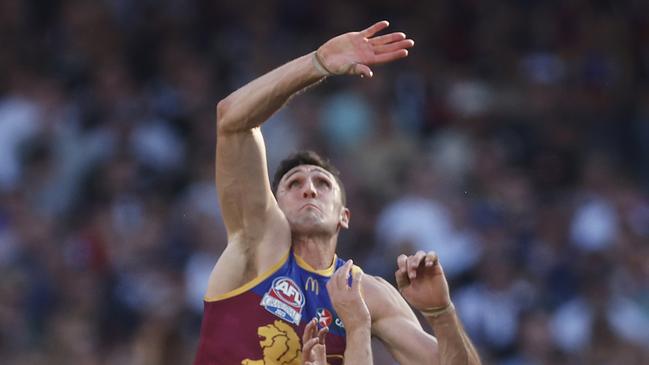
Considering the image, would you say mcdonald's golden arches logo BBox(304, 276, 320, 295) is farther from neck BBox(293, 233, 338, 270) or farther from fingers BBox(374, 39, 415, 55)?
fingers BBox(374, 39, 415, 55)

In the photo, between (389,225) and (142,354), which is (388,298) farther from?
(389,225)

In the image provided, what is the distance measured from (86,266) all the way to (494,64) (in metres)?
4.00

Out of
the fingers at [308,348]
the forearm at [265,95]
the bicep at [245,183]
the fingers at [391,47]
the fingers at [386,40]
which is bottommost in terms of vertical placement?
the fingers at [308,348]

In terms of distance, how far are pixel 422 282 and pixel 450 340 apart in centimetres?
35

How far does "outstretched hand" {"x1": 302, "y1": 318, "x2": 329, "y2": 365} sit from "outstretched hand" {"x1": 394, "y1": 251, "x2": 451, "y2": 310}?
466 millimetres

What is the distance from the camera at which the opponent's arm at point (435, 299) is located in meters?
6.93

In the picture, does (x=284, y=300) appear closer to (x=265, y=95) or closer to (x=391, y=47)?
(x=265, y=95)

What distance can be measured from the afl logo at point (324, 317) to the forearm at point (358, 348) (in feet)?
0.72

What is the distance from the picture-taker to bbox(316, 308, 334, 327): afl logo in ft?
23.5

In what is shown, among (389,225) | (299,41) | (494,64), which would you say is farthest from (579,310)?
(299,41)

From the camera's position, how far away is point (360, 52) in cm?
656

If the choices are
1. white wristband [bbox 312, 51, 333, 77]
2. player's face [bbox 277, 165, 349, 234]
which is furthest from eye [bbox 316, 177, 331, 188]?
white wristband [bbox 312, 51, 333, 77]

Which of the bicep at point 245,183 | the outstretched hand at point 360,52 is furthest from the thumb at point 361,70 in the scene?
the bicep at point 245,183

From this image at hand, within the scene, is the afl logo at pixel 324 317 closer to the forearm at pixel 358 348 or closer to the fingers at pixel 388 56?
the forearm at pixel 358 348
